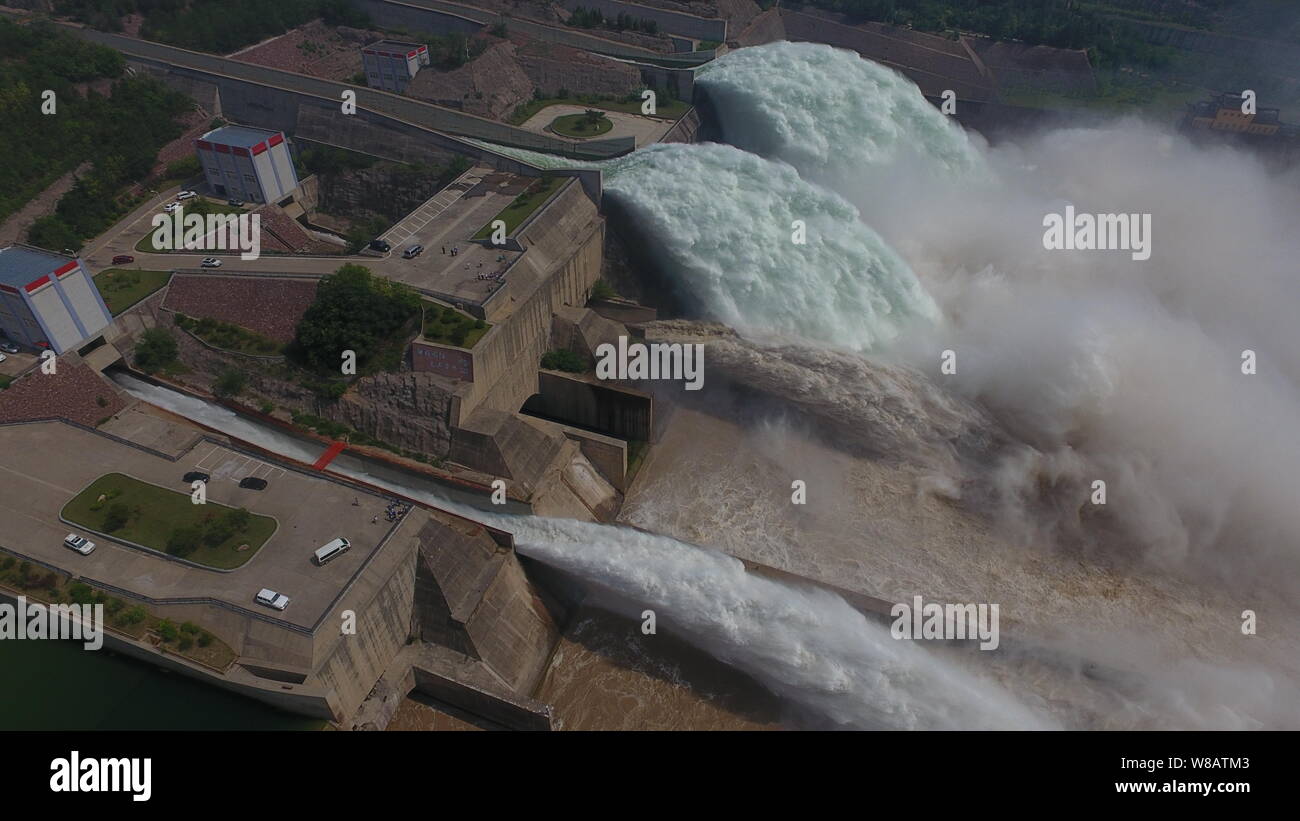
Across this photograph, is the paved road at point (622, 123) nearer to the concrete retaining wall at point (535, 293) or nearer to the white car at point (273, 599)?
the concrete retaining wall at point (535, 293)

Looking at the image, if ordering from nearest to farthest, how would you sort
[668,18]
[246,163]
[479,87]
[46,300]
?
[46,300] < [246,163] < [479,87] < [668,18]

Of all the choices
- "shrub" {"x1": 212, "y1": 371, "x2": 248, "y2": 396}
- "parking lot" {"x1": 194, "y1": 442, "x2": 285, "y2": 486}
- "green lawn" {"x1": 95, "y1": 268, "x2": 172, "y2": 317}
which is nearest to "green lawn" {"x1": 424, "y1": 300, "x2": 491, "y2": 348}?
"parking lot" {"x1": 194, "y1": 442, "x2": 285, "y2": 486}

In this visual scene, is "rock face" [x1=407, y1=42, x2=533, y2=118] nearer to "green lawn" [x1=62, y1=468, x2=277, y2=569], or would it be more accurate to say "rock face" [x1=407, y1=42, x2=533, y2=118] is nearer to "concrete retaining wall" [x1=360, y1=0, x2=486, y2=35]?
"concrete retaining wall" [x1=360, y1=0, x2=486, y2=35]

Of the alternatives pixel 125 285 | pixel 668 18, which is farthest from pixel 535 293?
pixel 668 18

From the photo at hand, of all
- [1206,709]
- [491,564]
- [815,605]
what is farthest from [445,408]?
[1206,709]

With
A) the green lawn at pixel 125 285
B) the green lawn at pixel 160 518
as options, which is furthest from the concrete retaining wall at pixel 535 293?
the green lawn at pixel 125 285

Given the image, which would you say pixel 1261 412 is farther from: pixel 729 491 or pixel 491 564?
pixel 491 564

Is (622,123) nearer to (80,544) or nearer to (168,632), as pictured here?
(80,544)
